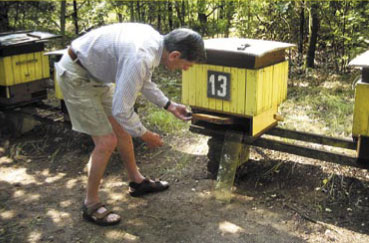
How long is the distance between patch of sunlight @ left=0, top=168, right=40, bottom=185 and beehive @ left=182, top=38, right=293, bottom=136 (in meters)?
1.71

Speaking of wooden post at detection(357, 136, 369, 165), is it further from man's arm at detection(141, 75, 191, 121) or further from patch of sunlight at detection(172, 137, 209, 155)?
patch of sunlight at detection(172, 137, 209, 155)

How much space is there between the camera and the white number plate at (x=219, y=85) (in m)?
3.55

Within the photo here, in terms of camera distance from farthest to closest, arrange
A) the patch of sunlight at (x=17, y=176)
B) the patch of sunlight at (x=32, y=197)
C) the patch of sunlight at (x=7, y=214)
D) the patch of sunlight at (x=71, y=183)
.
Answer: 1. the patch of sunlight at (x=17, y=176)
2. the patch of sunlight at (x=71, y=183)
3. the patch of sunlight at (x=32, y=197)
4. the patch of sunlight at (x=7, y=214)

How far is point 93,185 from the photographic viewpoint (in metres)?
3.36

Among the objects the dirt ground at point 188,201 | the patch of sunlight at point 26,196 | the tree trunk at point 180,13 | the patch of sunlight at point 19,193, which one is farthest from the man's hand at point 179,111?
the tree trunk at point 180,13

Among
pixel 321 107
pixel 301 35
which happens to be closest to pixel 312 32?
pixel 301 35

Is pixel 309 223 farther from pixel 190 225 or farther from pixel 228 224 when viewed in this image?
pixel 190 225

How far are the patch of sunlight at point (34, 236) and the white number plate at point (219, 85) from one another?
169 cm

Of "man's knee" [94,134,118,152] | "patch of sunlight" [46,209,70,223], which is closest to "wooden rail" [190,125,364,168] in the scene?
"man's knee" [94,134,118,152]

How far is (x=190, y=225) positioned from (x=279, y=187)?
0.95 metres

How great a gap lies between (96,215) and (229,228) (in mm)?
996

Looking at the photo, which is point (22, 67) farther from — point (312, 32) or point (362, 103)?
point (312, 32)

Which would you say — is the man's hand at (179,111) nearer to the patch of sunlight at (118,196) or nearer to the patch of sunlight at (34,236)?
the patch of sunlight at (118,196)

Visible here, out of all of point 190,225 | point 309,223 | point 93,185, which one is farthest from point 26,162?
point 309,223
